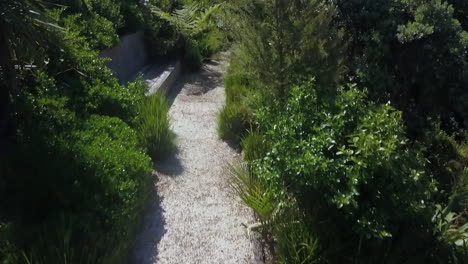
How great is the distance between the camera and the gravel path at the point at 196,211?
3.54 m

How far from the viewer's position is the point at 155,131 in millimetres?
4875

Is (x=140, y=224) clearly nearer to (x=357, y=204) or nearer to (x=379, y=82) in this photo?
(x=357, y=204)

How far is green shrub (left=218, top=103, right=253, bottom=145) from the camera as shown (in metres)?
5.57

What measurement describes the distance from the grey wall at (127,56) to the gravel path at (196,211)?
1.27 metres

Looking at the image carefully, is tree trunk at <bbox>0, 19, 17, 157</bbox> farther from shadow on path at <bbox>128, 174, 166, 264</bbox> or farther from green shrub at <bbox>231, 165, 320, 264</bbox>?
green shrub at <bbox>231, 165, 320, 264</bbox>

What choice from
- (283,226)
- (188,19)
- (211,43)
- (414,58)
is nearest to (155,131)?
(283,226)

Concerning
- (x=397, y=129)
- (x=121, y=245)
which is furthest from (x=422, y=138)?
(x=121, y=245)

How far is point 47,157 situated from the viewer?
3.45 meters

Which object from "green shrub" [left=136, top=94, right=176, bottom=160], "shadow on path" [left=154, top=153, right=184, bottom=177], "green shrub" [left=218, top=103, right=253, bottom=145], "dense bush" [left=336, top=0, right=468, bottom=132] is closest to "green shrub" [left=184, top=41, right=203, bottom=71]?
"green shrub" [left=218, top=103, right=253, bottom=145]

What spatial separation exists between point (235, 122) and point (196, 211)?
1.70m

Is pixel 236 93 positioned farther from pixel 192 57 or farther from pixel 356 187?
pixel 356 187

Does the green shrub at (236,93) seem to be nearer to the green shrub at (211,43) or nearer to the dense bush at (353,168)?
the dense bush at (353,168)

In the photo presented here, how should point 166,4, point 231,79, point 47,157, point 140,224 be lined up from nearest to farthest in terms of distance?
point 47,157 → point 140,224 → point 231,79 → point 166,4

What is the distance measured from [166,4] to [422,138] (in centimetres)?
603
